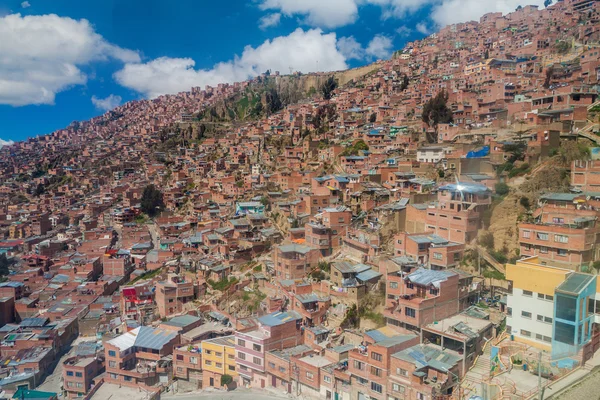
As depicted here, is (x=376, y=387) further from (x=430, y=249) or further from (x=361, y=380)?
(x=430, y=249)

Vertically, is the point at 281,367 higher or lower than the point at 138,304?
higher

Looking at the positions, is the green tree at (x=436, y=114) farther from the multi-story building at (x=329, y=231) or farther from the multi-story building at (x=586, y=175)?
the multi-story building at (x=586, y=175)

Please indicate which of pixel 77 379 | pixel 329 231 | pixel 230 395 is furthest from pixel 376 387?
pixel 77 379

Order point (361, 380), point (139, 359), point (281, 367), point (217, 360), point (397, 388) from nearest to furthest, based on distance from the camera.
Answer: point (397, 388) → point (361, 380) → point (281, 367) → point (217, 360) → point (139, 359)

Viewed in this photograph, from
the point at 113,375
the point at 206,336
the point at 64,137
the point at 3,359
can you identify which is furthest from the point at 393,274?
the point at 64,137

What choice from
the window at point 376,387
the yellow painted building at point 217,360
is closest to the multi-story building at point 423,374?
the window at point 376,387

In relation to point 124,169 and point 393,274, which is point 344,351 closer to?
point 393,274
